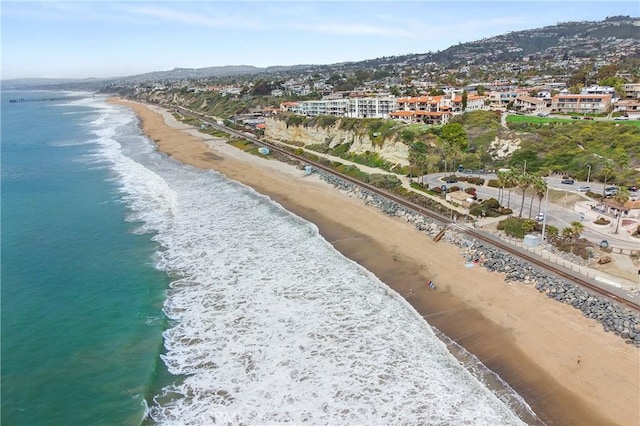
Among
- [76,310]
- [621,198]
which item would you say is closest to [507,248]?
[621,198]

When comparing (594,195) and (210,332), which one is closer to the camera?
(210,332)

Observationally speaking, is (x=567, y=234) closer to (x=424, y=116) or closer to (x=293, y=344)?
(x=293, y=344)

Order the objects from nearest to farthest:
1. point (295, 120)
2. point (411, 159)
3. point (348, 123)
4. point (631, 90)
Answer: point (411, 159), point (348, 123), point (631, 90), point (295, 120)

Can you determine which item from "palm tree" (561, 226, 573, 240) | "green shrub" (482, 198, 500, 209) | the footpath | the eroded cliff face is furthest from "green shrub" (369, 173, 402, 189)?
"palm tree" (561, 226, 573, 240)

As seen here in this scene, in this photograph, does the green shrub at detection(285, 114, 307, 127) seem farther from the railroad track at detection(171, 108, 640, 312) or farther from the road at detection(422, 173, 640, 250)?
the road at detection(422, 173, 640, 250)

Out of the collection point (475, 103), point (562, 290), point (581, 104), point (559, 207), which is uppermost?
point (475, 103)

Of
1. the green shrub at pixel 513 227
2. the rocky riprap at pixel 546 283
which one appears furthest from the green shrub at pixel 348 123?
the green shrub at pixel 513 227

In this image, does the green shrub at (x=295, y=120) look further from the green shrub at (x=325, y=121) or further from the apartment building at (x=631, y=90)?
the apartment building at (x=631, y=90)
